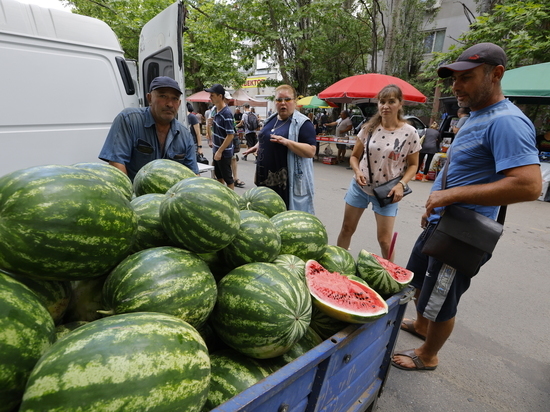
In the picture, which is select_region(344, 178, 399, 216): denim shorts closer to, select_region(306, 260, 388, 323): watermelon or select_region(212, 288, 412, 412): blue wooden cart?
select_region(212, 288, 412, 412): blue wooden cart

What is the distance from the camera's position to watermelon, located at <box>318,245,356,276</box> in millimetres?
2060

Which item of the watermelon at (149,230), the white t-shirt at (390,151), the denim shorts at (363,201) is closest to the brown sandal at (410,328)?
the denim shorts at (363,201)

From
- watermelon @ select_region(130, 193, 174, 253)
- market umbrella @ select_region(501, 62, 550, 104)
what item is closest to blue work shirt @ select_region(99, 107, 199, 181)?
watermelon @ select_region(130, 193, 174, 253)

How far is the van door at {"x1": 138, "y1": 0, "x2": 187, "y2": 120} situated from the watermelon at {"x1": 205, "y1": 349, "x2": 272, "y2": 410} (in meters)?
4.00

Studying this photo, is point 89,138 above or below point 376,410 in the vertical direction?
above

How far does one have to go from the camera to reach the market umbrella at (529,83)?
7.73 meters

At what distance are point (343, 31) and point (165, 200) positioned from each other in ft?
66.5

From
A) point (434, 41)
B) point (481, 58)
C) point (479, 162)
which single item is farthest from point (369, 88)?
point (434, 41)

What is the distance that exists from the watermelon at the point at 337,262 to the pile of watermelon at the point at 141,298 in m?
0.19

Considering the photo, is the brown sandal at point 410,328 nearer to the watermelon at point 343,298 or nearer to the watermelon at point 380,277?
the watermelon at point 380,277

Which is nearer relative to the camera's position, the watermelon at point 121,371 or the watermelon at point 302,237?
the watermelon at point 121,371

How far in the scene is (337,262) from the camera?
6.82 ft

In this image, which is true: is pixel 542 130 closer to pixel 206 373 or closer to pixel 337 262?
pixel 337 262

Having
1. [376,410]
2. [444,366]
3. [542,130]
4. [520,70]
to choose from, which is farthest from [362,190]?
[542,130]
